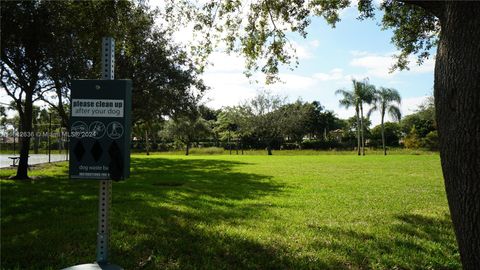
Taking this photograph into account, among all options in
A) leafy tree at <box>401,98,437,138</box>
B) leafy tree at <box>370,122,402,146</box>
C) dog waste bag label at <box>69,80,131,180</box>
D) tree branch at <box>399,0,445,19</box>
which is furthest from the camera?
leafy tree at <box>370,122,402,146</box>

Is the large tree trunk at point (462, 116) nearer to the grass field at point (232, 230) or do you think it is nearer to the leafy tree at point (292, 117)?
the grass field at point (232, 230)

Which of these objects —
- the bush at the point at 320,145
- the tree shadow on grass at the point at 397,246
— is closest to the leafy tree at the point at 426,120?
the bush at the point at 320,145

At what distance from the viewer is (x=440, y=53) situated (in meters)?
3.27

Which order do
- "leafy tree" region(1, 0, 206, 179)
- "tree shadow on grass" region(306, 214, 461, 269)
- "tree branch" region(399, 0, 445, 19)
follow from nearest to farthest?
"tree branch" region(399, 0, 445, 19)
"tree shadow on grass" region(306, 214, 461, 269)
"leafy tree" region(1, 0, 206, 179)

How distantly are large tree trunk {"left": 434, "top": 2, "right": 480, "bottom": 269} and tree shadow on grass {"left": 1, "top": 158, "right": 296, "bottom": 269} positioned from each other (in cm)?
218

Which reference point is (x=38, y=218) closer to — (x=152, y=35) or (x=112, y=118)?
(x=112, y=118)

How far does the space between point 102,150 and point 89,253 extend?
2.58 m

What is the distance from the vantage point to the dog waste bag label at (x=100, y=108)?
2.48m

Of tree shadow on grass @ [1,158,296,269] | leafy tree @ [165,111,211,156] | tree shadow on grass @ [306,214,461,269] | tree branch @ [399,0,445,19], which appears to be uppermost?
leafy tree @ [165,111,211,156]

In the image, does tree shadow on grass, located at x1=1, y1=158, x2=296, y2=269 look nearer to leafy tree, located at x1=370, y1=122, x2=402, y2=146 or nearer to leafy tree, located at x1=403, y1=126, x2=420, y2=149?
leafy tree, located at x1=403, y1=126, x2=420, y2=149

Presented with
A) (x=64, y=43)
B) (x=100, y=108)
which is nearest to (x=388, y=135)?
(x=64, y=43)

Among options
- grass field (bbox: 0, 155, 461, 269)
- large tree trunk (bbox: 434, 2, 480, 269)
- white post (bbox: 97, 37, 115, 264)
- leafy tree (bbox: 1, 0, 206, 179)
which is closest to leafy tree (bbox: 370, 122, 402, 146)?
leafy tree (bbox: 1, 0, 206, 179)

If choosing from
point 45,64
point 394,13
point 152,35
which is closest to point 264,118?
point 152,35

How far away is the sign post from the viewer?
2.49 m
